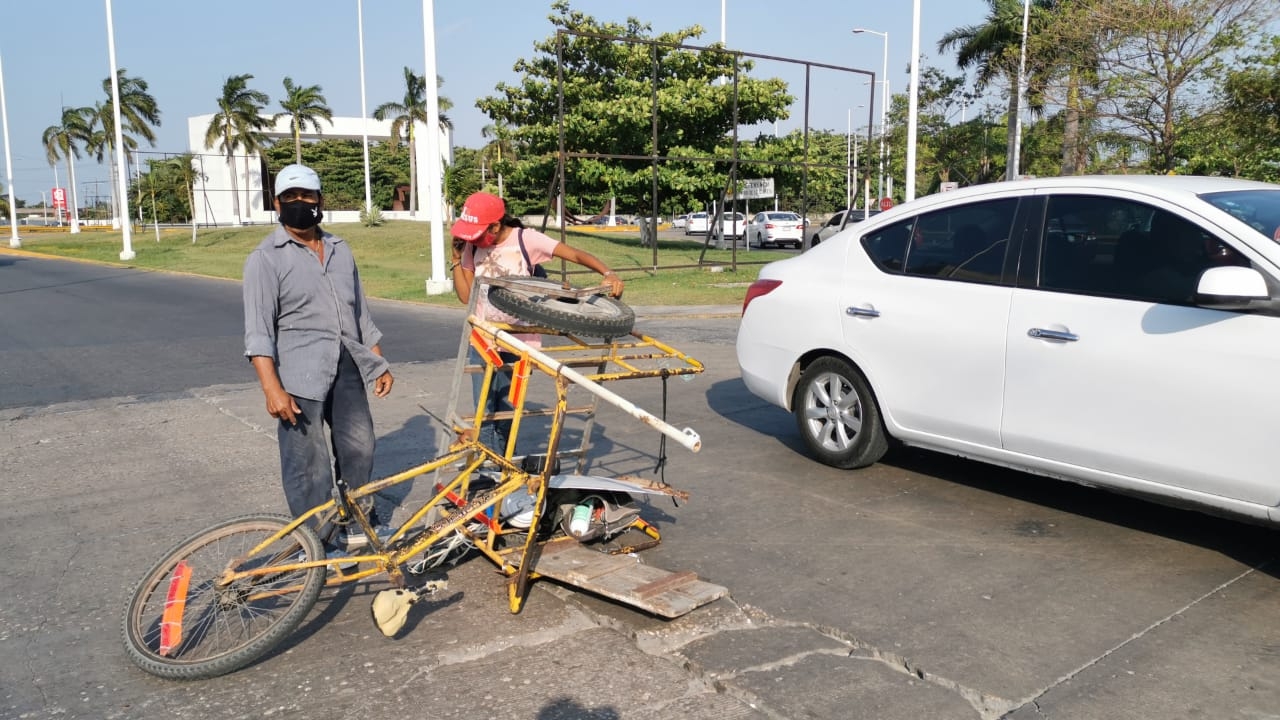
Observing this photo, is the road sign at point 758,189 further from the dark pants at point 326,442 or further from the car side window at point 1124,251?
the dark pants at point 326,442

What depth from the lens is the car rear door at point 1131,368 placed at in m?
4.04

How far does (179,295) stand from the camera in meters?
19.8

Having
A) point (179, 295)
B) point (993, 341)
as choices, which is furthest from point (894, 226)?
point (179, 295)

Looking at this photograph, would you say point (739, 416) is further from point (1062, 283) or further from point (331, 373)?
point (331, 373)

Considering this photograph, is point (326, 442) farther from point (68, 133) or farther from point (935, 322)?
point (68, 133)

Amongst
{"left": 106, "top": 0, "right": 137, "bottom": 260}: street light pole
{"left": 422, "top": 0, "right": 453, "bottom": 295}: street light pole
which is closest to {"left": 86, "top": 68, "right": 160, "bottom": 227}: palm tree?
{"left": 106, "top": 0, "right": 137, "bottom": 260}: street light pole

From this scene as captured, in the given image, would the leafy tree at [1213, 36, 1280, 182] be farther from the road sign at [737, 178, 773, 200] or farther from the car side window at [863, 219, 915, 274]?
the car side window at [863, 219, 915, 274]

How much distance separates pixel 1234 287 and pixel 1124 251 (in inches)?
28.6

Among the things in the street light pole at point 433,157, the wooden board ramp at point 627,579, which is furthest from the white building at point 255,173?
the wooden board ramp at point 627,579

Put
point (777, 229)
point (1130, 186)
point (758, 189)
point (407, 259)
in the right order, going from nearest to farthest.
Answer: point (1130, 186) < point (758, 189) < point (407, 259) < point (777, 229)

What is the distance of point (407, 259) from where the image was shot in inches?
1286

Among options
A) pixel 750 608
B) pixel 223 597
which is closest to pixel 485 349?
pixel 223 597

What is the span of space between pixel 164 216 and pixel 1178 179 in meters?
70.7

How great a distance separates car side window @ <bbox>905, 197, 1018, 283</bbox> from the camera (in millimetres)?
5152
